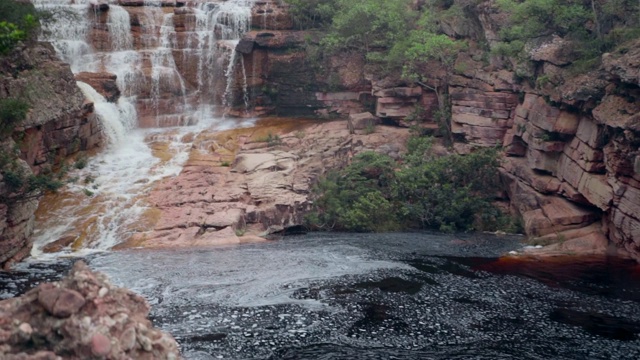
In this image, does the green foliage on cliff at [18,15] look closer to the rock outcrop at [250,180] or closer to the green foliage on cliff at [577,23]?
the rock outcrop at [250,180]

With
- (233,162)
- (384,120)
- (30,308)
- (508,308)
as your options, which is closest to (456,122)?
(384,120)

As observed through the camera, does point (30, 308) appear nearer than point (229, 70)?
Yes

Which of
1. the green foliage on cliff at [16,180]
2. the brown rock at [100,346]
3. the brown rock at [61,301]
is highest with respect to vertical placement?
the brown rock at [61,301]

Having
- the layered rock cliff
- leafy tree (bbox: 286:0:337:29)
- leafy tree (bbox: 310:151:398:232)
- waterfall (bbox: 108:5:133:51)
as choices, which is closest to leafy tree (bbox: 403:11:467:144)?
the layered rock cliff

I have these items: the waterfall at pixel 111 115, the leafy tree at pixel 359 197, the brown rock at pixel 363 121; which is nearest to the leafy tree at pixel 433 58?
the brown rock at pixel 363 121

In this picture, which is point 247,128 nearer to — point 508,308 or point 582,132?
point 582,132

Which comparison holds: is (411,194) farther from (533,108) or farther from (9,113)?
(9,113)

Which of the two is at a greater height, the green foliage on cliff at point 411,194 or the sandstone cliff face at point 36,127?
the sandstone cliff face at point 36,127

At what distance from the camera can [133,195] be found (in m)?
25.8

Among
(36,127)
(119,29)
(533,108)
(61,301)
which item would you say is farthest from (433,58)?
(61,301)

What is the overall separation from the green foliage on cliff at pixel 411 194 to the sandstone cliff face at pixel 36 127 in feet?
31.6

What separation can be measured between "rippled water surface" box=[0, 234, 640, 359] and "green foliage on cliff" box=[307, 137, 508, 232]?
8.08 feet

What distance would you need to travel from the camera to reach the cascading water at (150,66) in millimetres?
29422

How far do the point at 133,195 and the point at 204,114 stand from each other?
9222 mm
